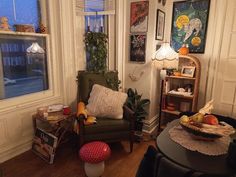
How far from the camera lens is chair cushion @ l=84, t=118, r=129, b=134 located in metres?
2.35

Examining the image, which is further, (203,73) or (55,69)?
(203,73)

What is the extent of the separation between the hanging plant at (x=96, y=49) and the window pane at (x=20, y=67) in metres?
0.71

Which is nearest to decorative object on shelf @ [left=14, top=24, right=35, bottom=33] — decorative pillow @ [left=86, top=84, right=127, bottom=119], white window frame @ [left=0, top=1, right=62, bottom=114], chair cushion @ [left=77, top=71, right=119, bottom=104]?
white window frame @ [left=0, top=1, right=62, bottom=114]

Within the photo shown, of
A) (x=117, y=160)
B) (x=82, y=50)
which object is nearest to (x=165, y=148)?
(x=117, y=160)

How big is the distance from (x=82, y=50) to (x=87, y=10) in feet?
2.27

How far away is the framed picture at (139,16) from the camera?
9.46ft

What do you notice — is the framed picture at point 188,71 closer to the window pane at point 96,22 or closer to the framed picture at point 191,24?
the framed picture at point 191,24

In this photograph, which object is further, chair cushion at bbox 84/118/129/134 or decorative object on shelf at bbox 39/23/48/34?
decorative object on shelf at bbox 39/23/48/34

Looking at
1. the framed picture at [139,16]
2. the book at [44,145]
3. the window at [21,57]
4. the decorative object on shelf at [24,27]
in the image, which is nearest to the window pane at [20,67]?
the window at [21,57]

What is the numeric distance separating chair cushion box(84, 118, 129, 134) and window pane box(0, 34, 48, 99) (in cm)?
104

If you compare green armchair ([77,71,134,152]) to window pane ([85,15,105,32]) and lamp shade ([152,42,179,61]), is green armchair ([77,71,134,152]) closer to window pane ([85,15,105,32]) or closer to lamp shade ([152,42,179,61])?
lamp shade ([152,42,179,61])

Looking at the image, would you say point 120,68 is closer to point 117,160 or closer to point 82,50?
point 82,50

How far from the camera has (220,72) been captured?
2.91 meters

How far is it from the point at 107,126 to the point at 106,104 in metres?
0.30
